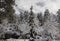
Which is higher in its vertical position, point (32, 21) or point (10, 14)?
point (10, 14)

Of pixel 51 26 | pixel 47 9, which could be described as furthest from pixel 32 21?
pixel 47 9

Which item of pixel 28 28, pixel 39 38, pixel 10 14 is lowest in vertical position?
pixel 39 38

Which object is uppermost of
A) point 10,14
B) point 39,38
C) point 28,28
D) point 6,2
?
point 6,2

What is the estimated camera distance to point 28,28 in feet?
77.2

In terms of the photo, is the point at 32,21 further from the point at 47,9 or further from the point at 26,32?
the point at 47,9

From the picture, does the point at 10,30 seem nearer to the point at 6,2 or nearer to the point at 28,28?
the point at 28,28

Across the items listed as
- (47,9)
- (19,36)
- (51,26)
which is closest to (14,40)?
(19,36)

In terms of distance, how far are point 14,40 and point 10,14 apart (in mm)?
4029

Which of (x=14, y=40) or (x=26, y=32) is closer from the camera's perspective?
(x=14, y=40)

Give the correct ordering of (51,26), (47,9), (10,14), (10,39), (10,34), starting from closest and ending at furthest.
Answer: (10,14)
(10,39)
(10,34)
(51,26)
(47,9)

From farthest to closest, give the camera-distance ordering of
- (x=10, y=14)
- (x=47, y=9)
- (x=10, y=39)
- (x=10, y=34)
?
(x=47, y=9) < (x=10, y=34) < (x=10, y=39) < (x=10, y=14)

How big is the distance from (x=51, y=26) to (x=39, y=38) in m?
10.9

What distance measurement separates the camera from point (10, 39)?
19.5m

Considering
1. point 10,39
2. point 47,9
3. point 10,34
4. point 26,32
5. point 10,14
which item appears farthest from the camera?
point 47,9
